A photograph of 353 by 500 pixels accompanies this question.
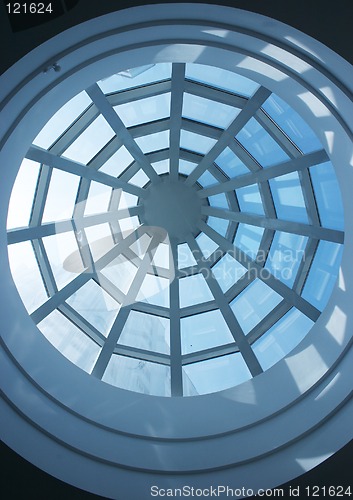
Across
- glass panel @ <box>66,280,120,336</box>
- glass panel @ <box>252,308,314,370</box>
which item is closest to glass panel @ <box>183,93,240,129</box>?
glass panel @ <box>252,308,314,370</box>

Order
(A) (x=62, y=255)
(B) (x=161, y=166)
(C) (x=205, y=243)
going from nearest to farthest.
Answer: (A) (x=62, y=255), (B) (x=161, y=166), (C) (x=205, y=243)

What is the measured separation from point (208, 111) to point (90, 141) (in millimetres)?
2636

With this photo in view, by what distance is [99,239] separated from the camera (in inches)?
524

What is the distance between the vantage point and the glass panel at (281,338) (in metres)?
11.0

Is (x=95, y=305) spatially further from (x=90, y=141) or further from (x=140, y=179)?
(x=90, y=141)

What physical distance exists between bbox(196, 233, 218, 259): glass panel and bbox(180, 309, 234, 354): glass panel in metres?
1.59

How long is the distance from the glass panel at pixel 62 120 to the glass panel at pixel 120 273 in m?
3.82

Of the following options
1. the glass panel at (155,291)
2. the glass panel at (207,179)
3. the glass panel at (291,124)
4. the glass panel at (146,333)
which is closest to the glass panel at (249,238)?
the glass panel at (207,179)

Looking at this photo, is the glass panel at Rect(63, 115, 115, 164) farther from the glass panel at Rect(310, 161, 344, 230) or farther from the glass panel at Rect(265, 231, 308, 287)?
the glass panel at Rect(265, 231, 308, 287)

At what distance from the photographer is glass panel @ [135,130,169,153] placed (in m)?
12.6

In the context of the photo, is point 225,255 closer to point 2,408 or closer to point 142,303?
point 142,303

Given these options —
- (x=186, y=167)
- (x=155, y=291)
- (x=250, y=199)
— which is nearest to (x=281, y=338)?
(x=250, y=199)

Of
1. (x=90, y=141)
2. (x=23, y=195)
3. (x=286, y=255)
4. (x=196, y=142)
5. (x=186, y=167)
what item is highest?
(x=186, y=167)

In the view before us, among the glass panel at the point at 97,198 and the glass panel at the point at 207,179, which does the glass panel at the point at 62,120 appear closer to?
the glass panel at the point at 97,198
